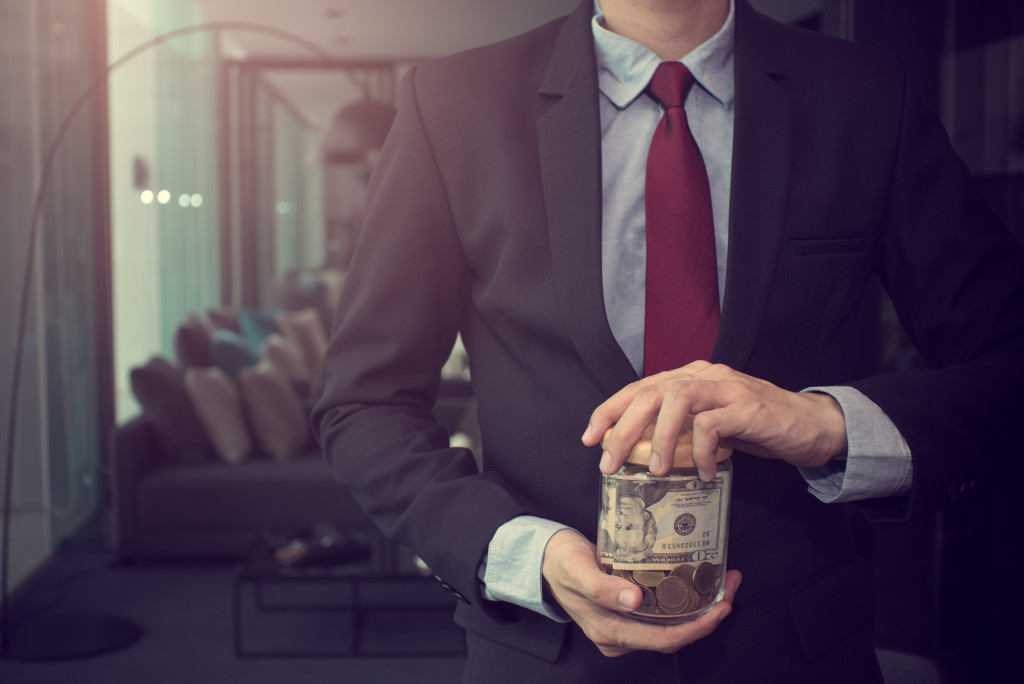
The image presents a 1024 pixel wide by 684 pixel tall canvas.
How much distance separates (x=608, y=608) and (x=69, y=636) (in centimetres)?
345

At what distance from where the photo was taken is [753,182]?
883mm

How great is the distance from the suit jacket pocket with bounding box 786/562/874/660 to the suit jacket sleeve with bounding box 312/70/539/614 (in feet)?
0.98

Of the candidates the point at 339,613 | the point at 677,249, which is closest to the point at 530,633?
the point at 677,249

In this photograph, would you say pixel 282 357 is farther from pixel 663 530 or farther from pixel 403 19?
pixel 663 530

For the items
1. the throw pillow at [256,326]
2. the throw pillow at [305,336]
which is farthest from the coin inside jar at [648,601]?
the throw pillow at [256,326]

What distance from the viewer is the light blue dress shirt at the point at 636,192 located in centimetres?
78

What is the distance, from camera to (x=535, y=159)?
3.06ft

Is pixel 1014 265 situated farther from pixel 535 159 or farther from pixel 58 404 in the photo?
pixel 58 404

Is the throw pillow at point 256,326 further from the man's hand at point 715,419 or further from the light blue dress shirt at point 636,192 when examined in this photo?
the man's hand at point 715,419

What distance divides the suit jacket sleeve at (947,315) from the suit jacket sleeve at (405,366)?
0.35 meters

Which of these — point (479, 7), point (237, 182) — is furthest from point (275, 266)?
point (479, 7)

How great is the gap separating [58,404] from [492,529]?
4.20 meters

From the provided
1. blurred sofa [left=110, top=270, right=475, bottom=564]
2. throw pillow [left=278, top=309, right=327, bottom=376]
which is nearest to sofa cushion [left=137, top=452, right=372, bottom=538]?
blurred sofa [left=110, top=270, right=475, bottom=564]

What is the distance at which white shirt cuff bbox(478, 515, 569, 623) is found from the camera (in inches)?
29.6
